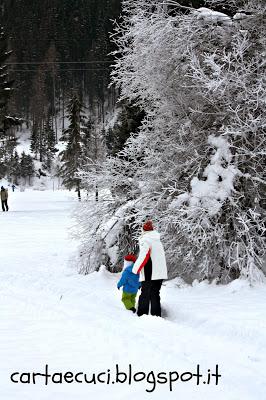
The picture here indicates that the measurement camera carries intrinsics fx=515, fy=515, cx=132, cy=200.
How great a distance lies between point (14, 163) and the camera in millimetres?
74375

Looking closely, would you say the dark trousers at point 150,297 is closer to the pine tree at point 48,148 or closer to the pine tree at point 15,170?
the pine tree at point 15,170

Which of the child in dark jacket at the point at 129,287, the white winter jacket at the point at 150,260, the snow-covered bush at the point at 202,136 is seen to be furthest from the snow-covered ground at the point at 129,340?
the snow-covered bush at the point at 202,136

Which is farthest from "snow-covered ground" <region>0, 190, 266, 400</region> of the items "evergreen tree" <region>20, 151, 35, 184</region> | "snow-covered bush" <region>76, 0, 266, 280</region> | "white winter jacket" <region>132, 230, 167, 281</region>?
"evergreen tree" <region>20, 151, 35, 184</region>

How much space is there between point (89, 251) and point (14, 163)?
210ft

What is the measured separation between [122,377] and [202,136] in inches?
255

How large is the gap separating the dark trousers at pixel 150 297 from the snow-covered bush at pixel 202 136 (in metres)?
1.55

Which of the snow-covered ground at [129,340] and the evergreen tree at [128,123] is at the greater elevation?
the evergreen tree at [128,123]

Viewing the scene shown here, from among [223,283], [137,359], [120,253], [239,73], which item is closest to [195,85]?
[239,73]

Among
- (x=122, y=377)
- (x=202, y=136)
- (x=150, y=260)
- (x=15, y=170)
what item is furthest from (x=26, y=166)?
(x=122, y=377)

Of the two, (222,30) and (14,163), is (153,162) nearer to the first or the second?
(222,30)

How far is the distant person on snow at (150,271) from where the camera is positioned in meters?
7.82

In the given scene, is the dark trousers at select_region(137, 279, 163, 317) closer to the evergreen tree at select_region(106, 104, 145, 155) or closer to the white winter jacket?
the white winter jacket

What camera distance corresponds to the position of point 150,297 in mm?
7961

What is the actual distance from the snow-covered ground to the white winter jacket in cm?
69
